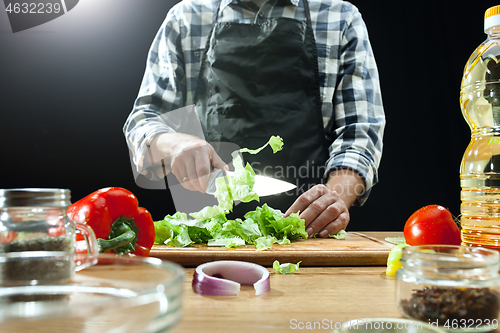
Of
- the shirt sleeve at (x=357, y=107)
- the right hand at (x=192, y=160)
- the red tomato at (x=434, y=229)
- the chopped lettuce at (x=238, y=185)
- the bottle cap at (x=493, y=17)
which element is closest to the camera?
the bottle cap at (x=493, y=17)

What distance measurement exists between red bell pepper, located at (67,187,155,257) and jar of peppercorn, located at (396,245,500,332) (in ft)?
2.12

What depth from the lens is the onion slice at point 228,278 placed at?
26.7 inches

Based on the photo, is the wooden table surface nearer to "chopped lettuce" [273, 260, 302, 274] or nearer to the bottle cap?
"chopped lettuce" [273, 260, 302, 274]

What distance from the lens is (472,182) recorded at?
976 millimetres

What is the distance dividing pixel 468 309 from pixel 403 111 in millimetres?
2690

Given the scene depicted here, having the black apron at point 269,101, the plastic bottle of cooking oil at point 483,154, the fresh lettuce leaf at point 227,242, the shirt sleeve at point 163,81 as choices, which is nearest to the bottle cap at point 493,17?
the plastic bottle of cooking oil at point 483,154

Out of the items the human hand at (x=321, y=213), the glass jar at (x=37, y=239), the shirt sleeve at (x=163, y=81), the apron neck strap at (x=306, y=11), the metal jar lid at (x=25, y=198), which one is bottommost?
the human hand at (x=321, y=213)

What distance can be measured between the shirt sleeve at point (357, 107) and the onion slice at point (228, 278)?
3.79 ft

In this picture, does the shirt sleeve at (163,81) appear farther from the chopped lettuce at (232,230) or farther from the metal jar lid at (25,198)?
the metal jar lid at (25,198)

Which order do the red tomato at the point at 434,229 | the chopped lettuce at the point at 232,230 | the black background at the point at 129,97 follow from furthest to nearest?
the black background at the point at 129,97 → the chopped lettuce at the point at 232,230 → the red tomato at the point at 434,229

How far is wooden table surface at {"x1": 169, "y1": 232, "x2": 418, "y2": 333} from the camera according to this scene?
1.77 feet

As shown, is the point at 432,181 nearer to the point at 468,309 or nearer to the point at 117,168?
the point at 117,168

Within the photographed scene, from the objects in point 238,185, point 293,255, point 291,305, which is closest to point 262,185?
point 238,185

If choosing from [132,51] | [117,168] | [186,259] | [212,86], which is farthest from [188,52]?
[186,259]
